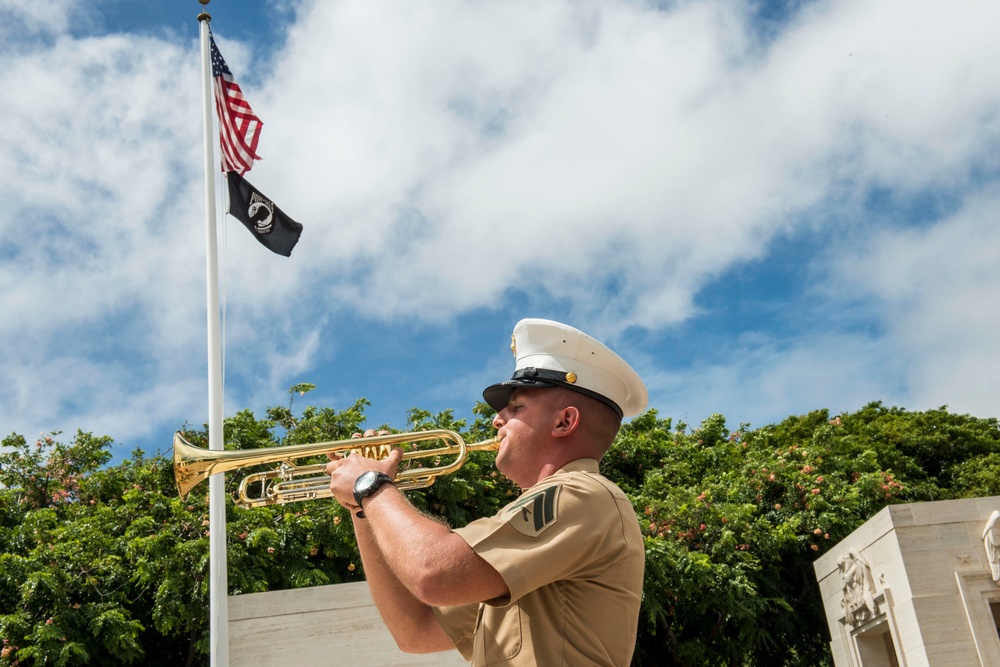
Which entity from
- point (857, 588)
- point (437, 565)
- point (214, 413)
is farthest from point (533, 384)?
point (857, 588)

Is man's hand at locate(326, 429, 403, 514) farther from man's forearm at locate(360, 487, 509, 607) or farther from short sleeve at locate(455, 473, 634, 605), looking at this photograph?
short sleeve at locate(455, 473, 634, 605)

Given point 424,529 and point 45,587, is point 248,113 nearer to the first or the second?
point 45,587

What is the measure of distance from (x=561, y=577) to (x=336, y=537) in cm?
1363

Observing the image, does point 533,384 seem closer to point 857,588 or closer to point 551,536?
point 551,536

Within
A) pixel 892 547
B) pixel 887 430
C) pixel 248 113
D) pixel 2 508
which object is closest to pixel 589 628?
pixel 248 113

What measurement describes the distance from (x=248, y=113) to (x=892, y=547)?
33.3 ft

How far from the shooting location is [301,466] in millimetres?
4777

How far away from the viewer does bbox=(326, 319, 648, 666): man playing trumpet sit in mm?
2611

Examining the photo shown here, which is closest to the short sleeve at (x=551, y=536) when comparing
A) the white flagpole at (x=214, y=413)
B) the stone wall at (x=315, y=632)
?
the white flagpole at (x=214, y=413)

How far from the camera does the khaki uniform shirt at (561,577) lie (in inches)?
103

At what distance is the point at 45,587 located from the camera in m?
13.7

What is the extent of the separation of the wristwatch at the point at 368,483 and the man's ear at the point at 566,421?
1.88 feet

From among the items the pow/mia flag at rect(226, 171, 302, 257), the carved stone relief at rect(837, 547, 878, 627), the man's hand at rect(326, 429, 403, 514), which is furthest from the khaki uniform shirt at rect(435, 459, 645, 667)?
the carved stone relief at rect(837, 547, 878, 627)

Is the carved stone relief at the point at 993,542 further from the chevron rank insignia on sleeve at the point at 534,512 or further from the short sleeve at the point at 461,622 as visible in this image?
the chevron rank insignia on sleeve at the point at 534,512
